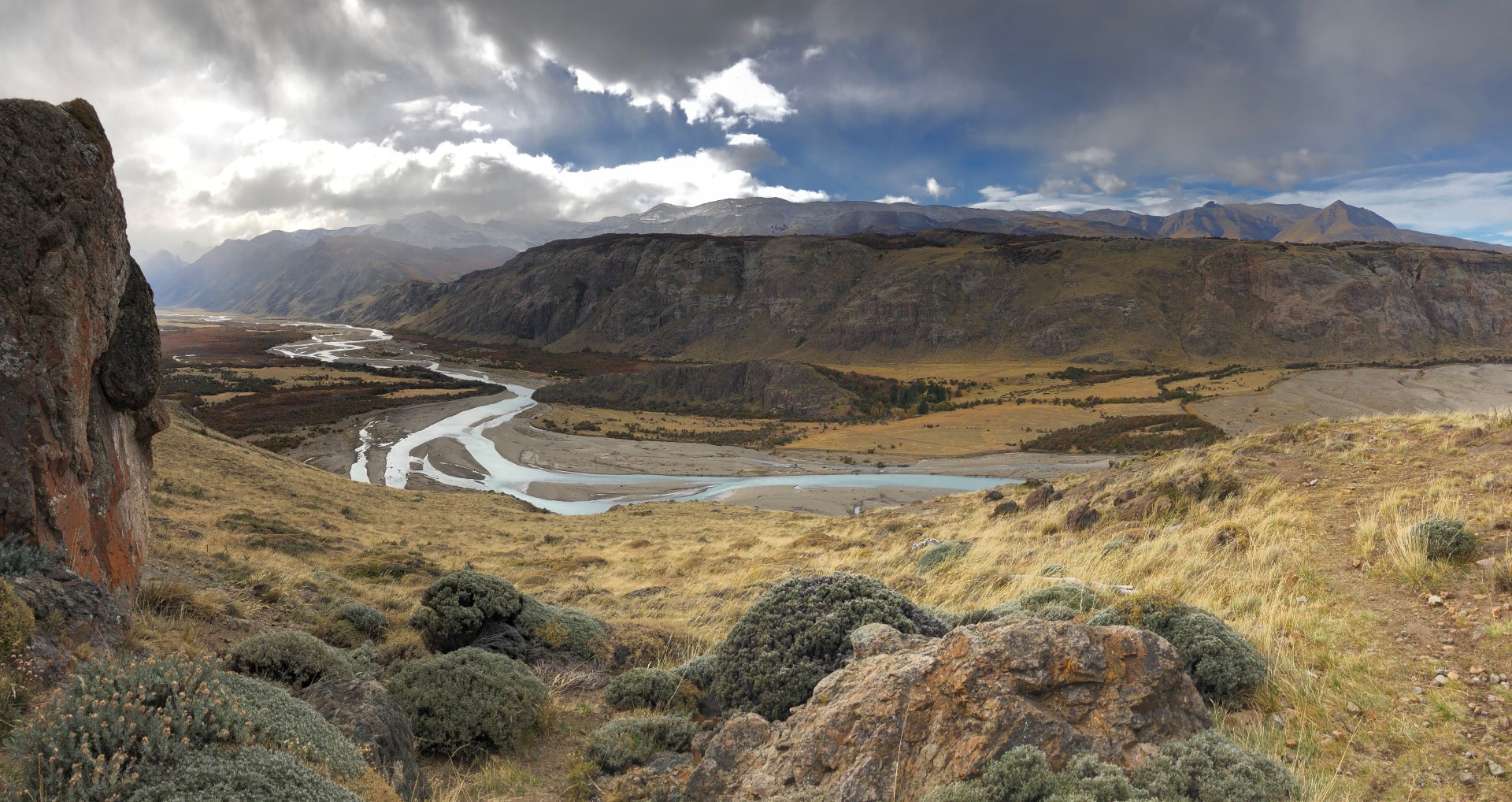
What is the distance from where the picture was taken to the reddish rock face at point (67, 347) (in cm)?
521

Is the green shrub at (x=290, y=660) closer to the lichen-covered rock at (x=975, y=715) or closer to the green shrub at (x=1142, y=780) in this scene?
the lichen-covered rock at (x=975, y=715)

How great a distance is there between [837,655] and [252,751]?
12.6 feet

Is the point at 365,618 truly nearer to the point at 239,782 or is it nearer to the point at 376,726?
the point at 376,726

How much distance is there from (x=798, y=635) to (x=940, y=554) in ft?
22.7

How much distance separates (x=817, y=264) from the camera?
137m

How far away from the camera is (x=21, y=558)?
195 inches

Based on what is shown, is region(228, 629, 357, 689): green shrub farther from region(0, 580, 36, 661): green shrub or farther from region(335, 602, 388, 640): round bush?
region(335, 602, 388, 640): round bush

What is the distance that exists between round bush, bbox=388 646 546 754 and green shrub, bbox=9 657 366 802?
59.9 inches

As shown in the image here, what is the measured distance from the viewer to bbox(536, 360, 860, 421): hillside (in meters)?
74.3

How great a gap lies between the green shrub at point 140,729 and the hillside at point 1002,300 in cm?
10603

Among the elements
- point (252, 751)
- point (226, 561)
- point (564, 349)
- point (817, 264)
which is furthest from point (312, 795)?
point (564, 349)

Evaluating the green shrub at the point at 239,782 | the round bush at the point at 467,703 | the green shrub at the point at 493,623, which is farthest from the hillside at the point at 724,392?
the green shrub at the point at 239,782

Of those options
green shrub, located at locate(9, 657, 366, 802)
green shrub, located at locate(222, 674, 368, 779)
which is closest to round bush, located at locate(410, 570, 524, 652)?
green shrub, located at locate(222, 674, 368, 779)

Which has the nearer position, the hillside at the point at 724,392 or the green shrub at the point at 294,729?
the green shrub at the point at 294,729
